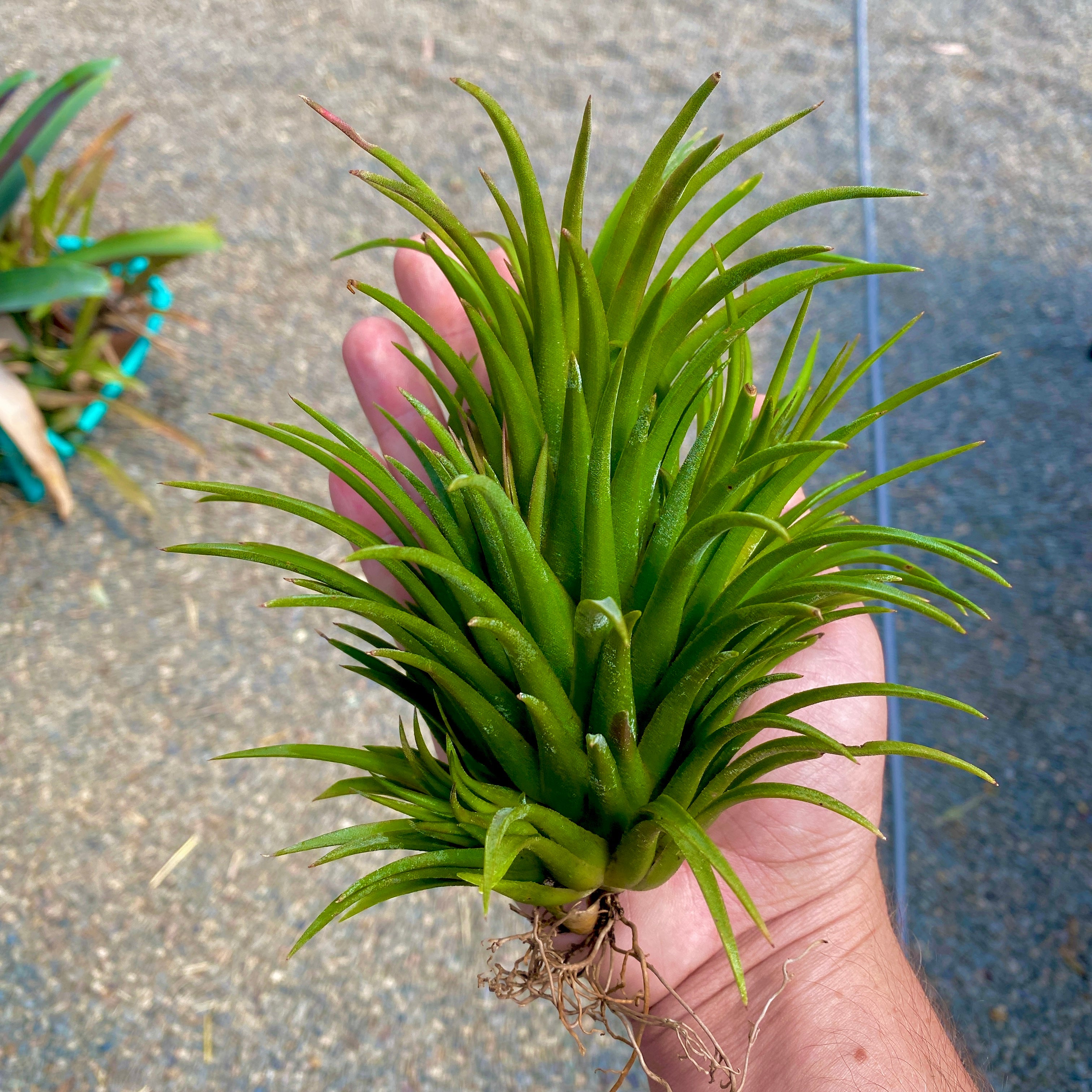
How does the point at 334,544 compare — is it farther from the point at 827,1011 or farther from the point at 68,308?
the point at 827,1011

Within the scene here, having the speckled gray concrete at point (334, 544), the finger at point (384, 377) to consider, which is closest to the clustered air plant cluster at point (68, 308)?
the speckled gray concrete at point (334, 544)

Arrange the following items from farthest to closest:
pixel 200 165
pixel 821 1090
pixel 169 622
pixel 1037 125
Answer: pixel 1037 125 < pixel 200 165 < pixel 169 622 < pixel 821 1090

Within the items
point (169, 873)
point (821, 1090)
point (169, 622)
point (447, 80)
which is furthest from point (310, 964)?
point (447, 80)

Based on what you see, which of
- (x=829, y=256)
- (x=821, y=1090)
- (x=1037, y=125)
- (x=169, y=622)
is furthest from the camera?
(x=1037, y=125)

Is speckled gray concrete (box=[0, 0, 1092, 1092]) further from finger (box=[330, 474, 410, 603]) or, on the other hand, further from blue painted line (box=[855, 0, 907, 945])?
finger (box=[330, 474, 410, 603])

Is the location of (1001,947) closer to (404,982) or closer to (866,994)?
(866,994)

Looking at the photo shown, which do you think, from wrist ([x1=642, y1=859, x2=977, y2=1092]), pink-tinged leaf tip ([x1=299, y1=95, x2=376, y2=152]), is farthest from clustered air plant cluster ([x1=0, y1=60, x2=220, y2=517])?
wrist ([x1=642, y1=859, x2=977, y2=1092])

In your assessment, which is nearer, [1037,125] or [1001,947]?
[1001,947]

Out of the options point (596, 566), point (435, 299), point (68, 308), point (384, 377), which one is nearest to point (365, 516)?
point (384, 377)
